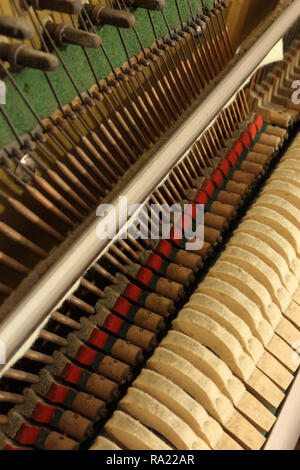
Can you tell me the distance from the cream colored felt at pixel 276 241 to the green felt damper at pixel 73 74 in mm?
955

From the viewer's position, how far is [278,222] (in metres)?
1.92

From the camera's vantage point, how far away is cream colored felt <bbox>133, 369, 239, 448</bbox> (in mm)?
1465

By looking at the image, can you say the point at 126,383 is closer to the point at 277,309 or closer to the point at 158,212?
the point at 277,309

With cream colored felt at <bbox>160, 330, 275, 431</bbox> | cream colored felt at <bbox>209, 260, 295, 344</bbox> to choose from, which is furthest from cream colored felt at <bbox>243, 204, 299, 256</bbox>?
cream colored felt at <bbox>160, 330, 275, 431</bbox>

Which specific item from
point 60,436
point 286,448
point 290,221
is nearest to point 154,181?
point 290,221

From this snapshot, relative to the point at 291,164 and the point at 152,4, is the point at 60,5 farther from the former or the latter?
the point at 291,164

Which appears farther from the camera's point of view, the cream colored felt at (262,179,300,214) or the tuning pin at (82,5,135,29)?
the cream colored felt at (262,179,300,214)

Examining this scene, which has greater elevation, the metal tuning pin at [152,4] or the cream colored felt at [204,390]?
the metal tuning pin at [152,4]

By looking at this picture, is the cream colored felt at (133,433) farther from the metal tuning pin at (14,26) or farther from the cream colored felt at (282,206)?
the metal tuning pin at (14,26)

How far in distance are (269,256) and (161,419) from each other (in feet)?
2.54

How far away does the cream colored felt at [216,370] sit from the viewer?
156 cm

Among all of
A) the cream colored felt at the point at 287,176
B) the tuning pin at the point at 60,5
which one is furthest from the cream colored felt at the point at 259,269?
the tuning pin at the point at 60,5

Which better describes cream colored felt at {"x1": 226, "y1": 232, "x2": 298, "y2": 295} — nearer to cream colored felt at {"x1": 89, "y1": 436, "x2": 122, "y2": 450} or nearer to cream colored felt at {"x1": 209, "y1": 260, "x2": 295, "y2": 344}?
cream colored felt at {"x1": 209, "y1": 260, "x2": 295, "y2": 344}

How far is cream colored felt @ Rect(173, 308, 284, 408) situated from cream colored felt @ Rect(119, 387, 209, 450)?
28 centimetres
